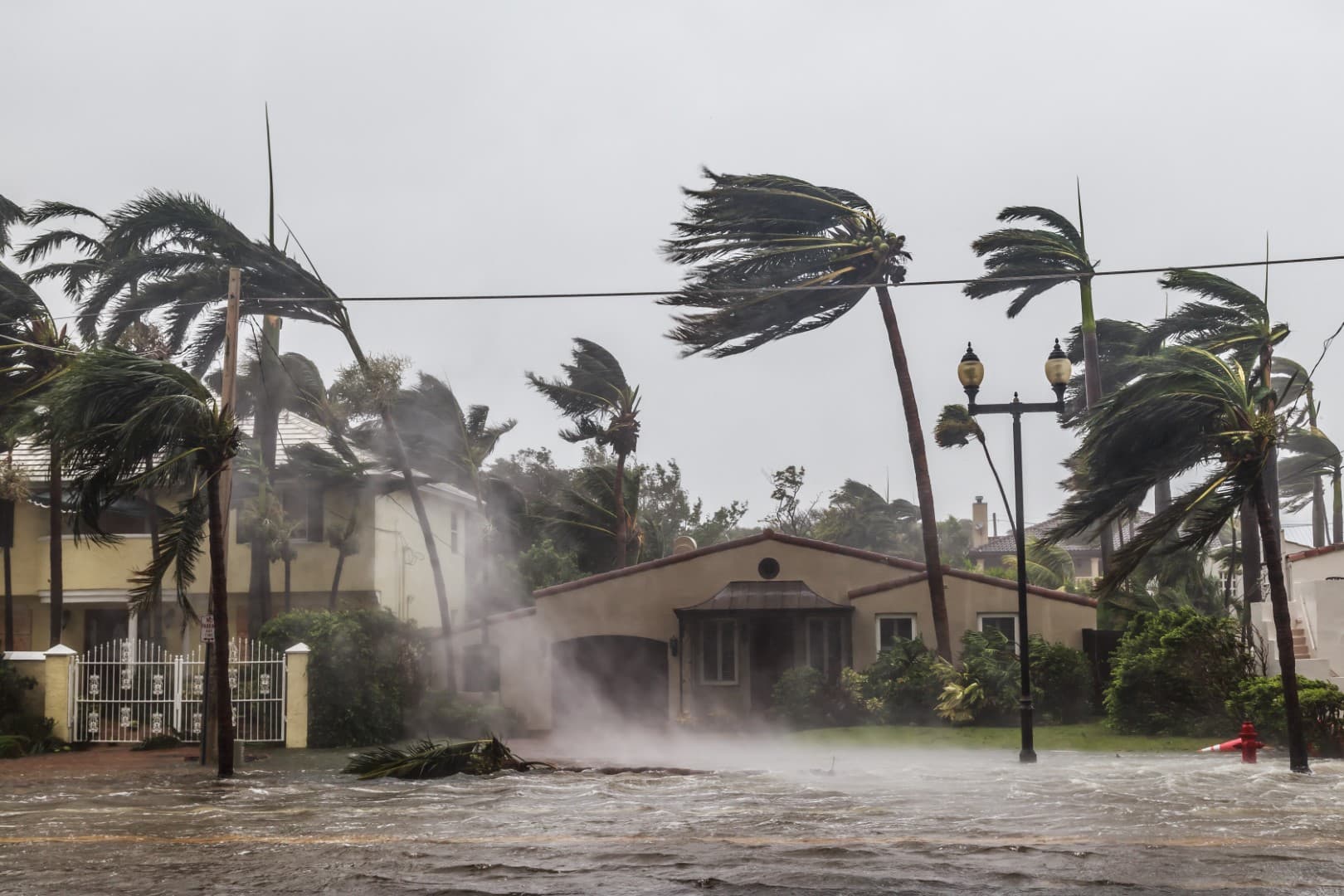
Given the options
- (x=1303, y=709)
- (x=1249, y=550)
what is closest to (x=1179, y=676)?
(x=1303, y=709)

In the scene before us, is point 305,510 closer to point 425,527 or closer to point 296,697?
point 425,527

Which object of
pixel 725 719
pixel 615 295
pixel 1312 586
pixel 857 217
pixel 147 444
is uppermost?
pixel 857 217

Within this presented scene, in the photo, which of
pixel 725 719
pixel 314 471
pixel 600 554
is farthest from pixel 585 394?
pixel 725 719

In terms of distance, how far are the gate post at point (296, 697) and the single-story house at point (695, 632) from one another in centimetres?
723

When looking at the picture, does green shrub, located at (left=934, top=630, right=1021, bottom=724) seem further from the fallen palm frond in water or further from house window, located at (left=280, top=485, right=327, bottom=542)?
house window, located at (left=280, top=485, right=327, bottom=542)

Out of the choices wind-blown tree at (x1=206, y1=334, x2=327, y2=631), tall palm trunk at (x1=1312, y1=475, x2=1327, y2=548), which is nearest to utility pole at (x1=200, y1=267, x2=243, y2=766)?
wind-blown tree at (x1=206, y1=334, x2=327, y2=631)

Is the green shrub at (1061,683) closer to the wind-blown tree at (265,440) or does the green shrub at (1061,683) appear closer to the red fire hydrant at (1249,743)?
the red fire hydrant at (1249,743)

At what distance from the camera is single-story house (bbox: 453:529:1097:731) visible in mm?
30125

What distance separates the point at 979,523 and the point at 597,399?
4682 centimetres

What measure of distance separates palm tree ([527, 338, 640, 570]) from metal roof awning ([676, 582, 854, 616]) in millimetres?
12561

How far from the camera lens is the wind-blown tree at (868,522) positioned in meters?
68.1

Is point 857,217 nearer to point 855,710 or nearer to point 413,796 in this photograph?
point 855,710

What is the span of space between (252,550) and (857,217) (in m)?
15.7

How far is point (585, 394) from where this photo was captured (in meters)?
43.3
